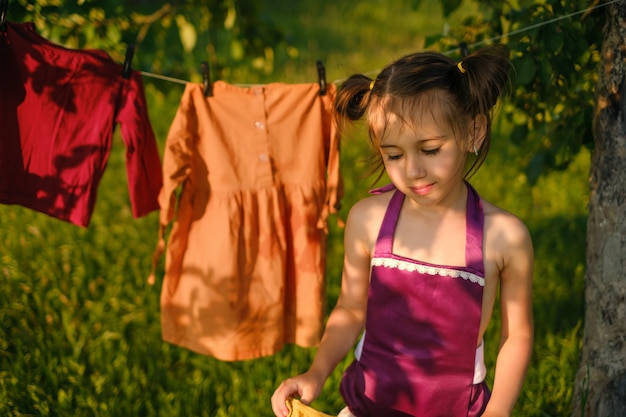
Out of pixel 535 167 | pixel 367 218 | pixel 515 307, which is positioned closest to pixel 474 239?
pixel 515 307

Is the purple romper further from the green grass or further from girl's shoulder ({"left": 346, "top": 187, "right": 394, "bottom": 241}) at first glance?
the green grass

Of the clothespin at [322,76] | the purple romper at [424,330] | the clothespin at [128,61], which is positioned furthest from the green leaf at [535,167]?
the clothespin at [128,61]

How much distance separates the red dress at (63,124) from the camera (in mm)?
2625

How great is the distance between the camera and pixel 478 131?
6.97ft

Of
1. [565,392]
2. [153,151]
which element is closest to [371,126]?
[153,151]

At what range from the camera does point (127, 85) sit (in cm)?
271

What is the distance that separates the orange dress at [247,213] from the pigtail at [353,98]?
1.54ft

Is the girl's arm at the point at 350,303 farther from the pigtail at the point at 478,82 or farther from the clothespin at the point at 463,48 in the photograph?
the clothespin at the point at 463,48

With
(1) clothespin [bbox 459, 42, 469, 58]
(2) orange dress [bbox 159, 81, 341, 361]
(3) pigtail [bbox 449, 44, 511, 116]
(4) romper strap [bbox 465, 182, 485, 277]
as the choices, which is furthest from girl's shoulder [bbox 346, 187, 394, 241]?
(1) clothespin [bbox 459, 42, 469, 58]

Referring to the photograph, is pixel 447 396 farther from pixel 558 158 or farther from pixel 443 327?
pixel 558 158

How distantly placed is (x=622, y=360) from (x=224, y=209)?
1.45 meters

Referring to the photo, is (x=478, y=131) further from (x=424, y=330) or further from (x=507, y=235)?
(x=424, y=330)

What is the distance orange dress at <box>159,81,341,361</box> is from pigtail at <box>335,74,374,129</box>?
468 mm

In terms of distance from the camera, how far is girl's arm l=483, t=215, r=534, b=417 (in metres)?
2.09
